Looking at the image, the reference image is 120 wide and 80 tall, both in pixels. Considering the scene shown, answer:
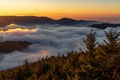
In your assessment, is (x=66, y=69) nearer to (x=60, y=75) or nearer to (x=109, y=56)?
(x=60, y=75)

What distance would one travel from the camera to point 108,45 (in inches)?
2314

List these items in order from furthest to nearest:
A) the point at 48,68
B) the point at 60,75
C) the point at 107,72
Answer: the point at 48,68
the point at 60,75
the point at 107,72

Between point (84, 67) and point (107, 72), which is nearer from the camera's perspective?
point (84, 67)

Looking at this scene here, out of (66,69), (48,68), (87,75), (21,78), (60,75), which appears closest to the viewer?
(87,75)

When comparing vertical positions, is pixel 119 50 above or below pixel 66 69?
above

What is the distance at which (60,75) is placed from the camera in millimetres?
68875

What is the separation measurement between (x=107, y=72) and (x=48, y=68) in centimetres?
2766

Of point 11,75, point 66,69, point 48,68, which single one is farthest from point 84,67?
point 48,68

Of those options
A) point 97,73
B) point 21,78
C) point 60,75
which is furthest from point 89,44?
point 97,73

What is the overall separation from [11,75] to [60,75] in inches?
425

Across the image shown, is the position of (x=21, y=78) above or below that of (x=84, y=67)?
below

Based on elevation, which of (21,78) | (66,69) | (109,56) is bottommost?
(21,78)

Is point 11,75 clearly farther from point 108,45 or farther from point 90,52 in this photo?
point 108,45

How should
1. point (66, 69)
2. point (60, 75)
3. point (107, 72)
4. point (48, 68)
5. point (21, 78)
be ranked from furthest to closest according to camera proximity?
point (48, 68) < point (21, 78) < point (60, 75) < point (66, 69) < point (107, 72)
